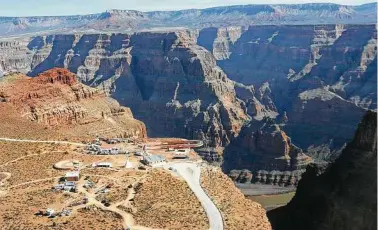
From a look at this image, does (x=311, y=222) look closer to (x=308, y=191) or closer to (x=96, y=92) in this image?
(x=308, y=191)

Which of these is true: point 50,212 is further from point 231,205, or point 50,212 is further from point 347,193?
point 347,193

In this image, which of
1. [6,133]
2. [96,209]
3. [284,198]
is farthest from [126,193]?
[284,198]

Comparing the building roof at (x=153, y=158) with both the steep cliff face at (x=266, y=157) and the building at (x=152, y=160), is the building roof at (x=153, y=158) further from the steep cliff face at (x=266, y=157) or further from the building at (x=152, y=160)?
the steep cliff face at (x=266, y=157)

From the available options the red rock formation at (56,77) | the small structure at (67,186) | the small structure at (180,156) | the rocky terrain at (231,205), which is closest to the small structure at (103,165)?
the small structure at (67,186)

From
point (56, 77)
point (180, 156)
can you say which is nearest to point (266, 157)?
point (56, 77)

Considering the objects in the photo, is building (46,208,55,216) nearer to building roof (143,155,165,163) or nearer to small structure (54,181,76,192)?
small structure (54,181,76,192)

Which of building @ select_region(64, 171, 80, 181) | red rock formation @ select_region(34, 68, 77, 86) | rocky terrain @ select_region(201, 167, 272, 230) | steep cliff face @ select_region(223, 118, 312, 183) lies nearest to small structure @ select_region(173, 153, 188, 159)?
rocky terrain @ select_region(201, 167, 272, 230)

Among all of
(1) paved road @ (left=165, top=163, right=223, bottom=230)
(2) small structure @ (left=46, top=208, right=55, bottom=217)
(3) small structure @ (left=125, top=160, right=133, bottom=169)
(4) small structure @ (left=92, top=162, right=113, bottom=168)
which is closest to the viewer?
(1) paved road @ (left=165, top=163, right=223, bottom=230)
